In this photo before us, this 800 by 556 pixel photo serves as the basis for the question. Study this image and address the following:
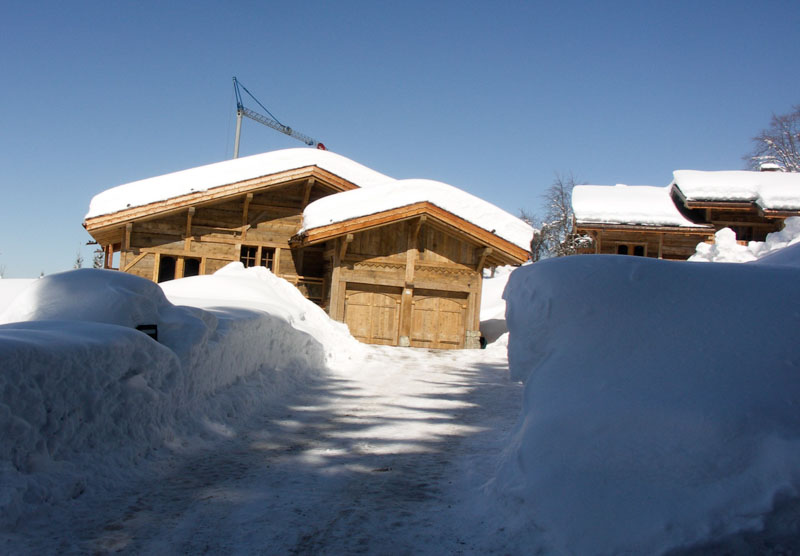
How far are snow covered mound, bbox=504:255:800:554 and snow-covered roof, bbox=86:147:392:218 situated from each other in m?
13.2

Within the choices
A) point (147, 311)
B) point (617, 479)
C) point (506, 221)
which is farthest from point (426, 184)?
point (617, 479)

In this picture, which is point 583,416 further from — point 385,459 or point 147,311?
point 147,311

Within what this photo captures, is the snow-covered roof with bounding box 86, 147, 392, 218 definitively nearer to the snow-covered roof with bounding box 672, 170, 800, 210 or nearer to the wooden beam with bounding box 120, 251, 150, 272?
the wooden beam with bounding box 120, 251, 150, 272

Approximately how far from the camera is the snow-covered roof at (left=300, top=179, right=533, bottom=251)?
15.0 metres

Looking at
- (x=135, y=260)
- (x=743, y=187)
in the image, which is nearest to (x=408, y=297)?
(x=135, y=260)

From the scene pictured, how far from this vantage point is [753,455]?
2686 millimetres

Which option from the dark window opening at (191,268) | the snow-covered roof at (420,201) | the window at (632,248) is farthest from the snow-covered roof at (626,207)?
the dark window opening at (191,268)

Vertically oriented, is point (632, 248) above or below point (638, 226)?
below

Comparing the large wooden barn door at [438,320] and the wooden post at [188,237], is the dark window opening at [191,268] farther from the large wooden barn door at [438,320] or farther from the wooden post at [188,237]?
the large wooden barn door at [438,320]

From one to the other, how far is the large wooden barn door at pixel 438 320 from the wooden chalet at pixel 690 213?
739cm

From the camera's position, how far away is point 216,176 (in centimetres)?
1606

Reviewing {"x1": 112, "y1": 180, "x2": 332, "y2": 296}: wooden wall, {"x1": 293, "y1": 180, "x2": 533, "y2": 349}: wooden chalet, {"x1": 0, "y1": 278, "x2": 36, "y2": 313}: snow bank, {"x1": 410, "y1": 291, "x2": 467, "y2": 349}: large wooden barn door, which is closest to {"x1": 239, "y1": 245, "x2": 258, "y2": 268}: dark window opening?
{"x1": 112, "y1": 180, "x2": 332, "y2": 296}: wooden wall

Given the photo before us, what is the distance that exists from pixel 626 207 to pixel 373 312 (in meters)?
11.5

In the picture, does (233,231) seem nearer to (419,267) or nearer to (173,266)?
(173,266)
